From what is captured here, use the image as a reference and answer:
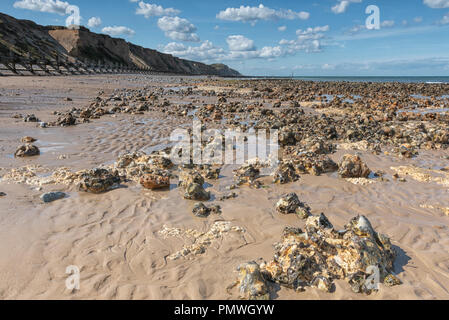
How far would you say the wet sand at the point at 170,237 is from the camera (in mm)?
3275

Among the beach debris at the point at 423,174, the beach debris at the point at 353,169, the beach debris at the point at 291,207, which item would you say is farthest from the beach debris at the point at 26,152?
the beach debris at the point at 423,174

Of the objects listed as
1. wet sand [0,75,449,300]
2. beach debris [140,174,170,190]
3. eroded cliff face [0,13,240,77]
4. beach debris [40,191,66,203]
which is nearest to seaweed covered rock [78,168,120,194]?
wet sand [0,75,449,300]

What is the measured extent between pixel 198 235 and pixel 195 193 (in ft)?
4.31

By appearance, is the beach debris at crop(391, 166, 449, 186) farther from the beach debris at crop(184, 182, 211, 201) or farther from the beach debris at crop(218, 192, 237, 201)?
the beach debris at crop(184, 182, 211, 201)

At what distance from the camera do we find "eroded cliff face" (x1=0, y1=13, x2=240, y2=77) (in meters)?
47.2

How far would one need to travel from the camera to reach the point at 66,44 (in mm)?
69000

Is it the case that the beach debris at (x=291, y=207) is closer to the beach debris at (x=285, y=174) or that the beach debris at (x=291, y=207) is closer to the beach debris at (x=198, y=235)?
the beach debris at (x=198, y=235)

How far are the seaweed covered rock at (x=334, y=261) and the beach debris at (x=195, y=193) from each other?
7.24ft

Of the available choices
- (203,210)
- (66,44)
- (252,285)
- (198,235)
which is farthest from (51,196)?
(66,44)

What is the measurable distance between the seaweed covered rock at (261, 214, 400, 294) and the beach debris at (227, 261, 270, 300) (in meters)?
0.23
